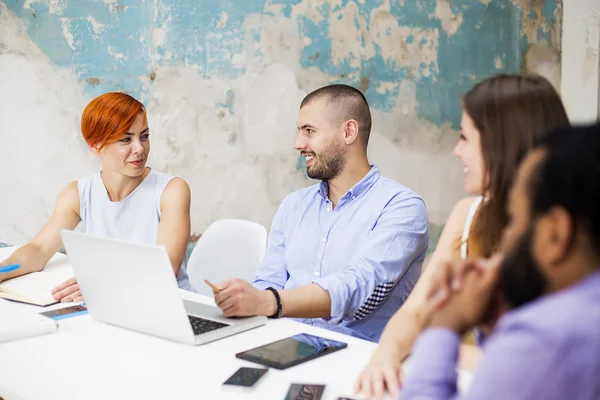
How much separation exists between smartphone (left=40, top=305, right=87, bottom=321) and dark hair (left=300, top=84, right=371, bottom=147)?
1.12 metres

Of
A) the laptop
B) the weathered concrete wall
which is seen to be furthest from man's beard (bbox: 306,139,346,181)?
the weathered concrete wall

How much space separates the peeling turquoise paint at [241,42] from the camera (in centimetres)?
356

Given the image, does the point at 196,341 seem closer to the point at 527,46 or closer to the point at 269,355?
the point at 269,355

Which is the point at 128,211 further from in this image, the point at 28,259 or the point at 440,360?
the point at 440,360

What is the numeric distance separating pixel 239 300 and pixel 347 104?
3.30 ft

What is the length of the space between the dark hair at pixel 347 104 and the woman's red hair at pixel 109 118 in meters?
0.69

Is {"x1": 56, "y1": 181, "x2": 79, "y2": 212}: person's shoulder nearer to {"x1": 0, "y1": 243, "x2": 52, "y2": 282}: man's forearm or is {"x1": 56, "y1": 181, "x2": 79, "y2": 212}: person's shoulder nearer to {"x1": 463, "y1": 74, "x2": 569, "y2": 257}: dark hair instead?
{"x1": 0, "y1": 243, "x2": 52, "y2": 282}: man's forearm

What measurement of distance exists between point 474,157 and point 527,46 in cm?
355

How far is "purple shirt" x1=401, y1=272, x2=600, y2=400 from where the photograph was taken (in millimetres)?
666

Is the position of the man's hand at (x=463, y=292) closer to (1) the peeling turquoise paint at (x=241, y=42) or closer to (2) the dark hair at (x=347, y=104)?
(2) the dark hair at (x=347, y=104)

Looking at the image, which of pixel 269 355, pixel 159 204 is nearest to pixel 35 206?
pixel 159 204

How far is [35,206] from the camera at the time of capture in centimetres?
356

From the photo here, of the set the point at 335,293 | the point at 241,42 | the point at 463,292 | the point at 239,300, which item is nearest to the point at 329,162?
the point at 335,293

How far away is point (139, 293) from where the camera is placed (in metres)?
1.62
